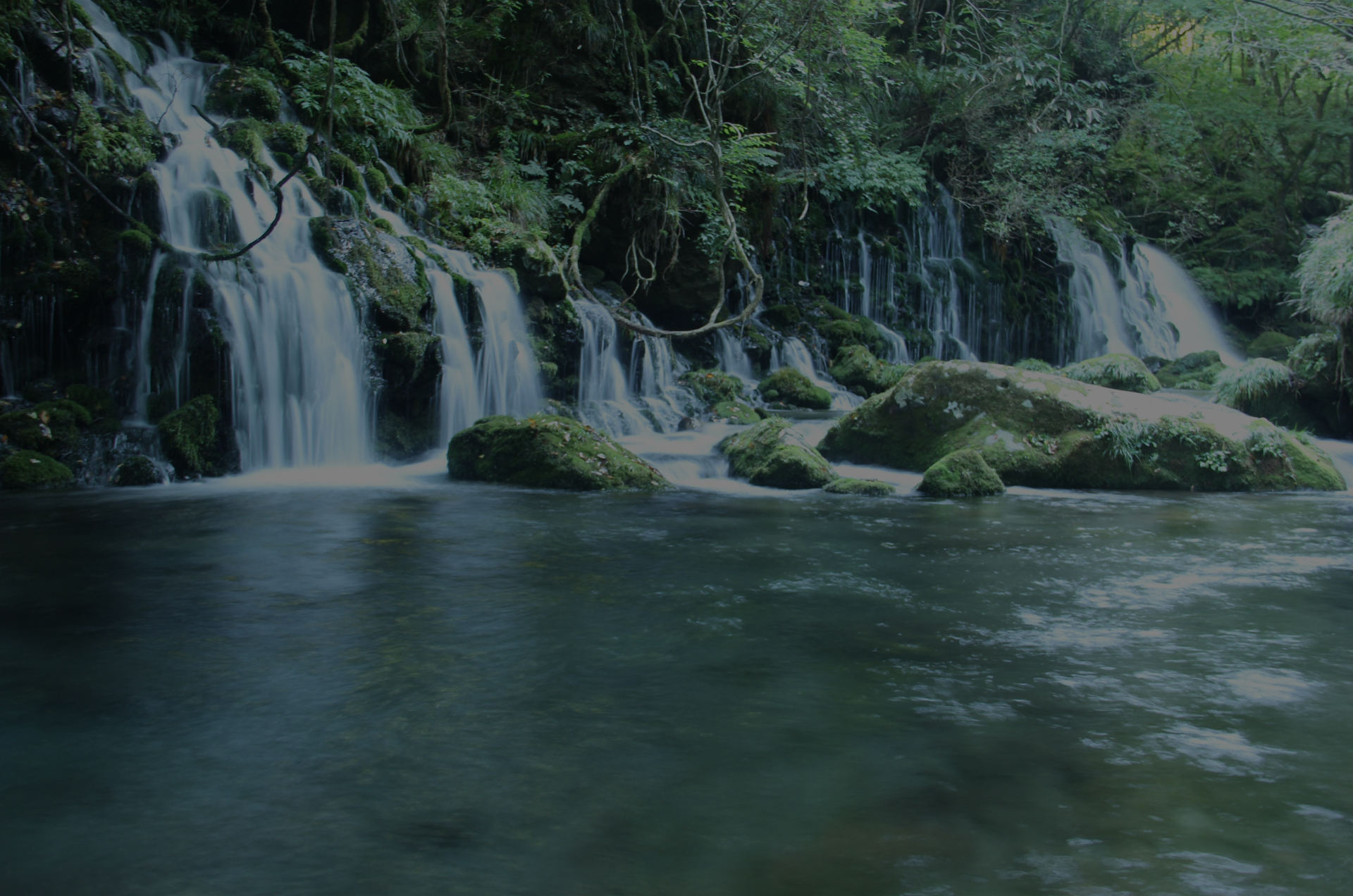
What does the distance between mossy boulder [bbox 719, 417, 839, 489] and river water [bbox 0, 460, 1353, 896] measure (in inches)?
106

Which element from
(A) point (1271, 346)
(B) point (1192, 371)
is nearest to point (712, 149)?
(B) point (1192, 371)

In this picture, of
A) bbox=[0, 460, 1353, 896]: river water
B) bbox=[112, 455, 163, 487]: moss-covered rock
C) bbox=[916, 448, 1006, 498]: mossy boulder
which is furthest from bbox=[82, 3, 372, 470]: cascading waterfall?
bbox=[916, 448, 1006, 498]: mossy boulder

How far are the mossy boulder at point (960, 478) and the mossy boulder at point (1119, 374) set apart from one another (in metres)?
6.03

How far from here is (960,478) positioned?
8109mm

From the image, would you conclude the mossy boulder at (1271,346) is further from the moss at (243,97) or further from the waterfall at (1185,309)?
the moss at (243,97)

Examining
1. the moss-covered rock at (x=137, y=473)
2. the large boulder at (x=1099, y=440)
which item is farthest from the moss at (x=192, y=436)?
the large boulder at (x=1099, y=440)

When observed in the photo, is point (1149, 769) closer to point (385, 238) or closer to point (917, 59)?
point (385, 238)

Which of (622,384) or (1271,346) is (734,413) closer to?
(622,384)

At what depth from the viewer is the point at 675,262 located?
15602mm

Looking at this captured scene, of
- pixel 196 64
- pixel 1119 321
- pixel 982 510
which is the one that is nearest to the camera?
pixel 982 510

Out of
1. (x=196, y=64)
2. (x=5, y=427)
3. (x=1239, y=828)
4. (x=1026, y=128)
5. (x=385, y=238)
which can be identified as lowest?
(x=1239, y=828)

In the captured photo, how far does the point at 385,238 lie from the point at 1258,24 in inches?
811

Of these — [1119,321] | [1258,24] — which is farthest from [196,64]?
[1258,24]

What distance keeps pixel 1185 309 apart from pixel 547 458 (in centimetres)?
2074
